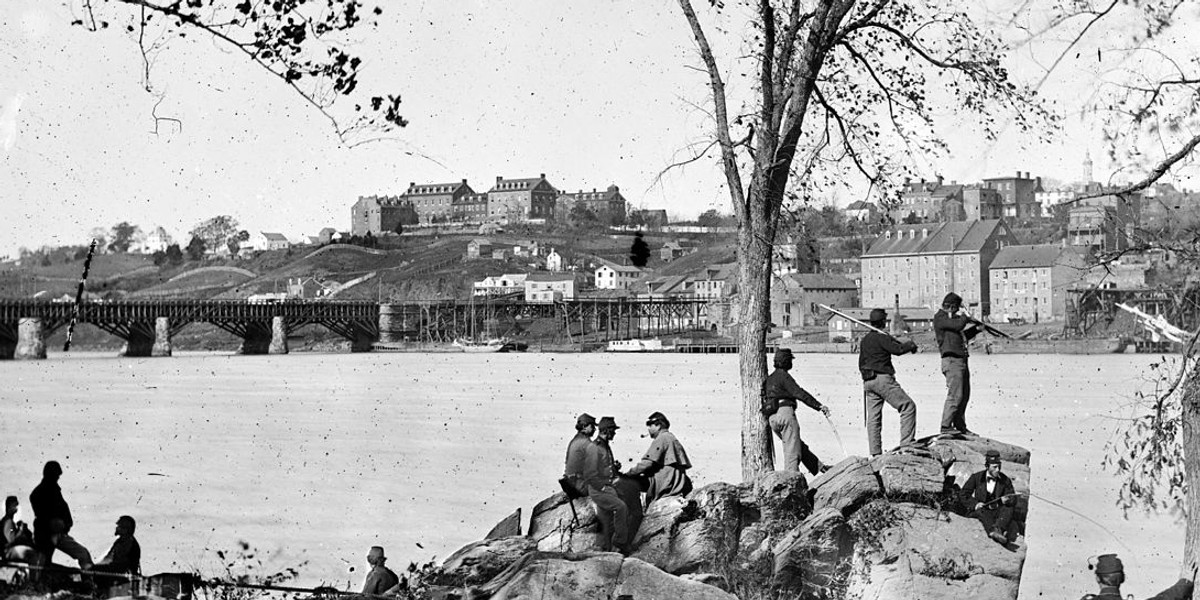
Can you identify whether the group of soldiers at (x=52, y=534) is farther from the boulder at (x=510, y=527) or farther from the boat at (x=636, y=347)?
the boat at (x=636, y=347)

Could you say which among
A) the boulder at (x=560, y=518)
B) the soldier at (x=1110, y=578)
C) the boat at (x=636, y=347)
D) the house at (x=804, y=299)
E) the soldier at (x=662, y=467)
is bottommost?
the boat at (x=636, y=347)

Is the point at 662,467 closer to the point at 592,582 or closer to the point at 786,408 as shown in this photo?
the point at 786,408

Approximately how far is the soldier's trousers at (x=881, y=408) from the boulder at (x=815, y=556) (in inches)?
107

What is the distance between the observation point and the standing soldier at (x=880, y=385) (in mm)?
16453

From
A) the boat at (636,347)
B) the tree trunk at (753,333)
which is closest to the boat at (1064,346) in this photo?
the boat at (636,347)

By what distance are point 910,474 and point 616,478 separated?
11.2ft

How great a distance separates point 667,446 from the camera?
1574 cm

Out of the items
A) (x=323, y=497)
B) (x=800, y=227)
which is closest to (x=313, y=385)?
(x=323, y=497)

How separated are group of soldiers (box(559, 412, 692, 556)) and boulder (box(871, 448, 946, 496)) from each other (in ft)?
7.92

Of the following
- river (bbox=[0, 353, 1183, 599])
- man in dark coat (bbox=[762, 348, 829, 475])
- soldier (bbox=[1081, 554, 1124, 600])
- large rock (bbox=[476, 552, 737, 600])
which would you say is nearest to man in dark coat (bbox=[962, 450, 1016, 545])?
soldier (bbox=[1081, 554, 1124, 600])

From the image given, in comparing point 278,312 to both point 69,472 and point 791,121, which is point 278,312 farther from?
point 791,121

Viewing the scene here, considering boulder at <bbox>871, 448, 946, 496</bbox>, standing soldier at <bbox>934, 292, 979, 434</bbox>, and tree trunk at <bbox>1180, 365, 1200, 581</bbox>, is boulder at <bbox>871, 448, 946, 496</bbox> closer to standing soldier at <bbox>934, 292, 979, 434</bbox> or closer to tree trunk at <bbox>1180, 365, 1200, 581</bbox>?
standing soldier at <bbox>934, 292, 979, 434</bbox>

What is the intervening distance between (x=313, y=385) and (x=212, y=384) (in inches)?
284

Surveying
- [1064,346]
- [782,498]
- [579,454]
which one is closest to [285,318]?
[1064,346]
